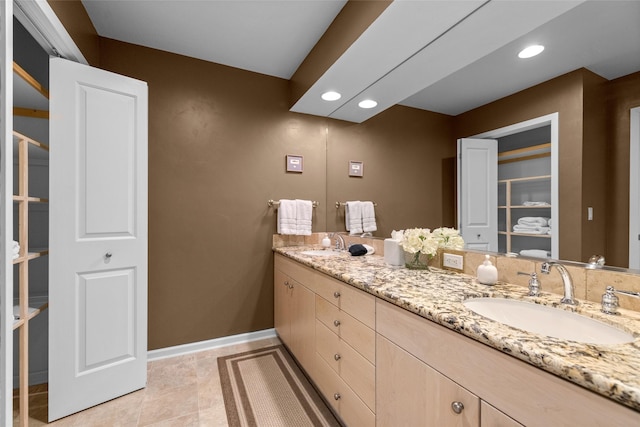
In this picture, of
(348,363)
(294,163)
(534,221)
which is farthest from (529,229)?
(294,163)

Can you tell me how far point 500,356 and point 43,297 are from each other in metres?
2.50

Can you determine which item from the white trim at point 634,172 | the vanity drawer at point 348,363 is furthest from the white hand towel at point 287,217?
the white trim at point 634,172

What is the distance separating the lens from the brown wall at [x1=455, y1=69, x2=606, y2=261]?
858mm

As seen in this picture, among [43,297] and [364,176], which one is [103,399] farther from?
[364,176]

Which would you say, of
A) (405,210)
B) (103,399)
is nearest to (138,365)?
(103,399)

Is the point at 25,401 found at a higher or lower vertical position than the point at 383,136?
lower

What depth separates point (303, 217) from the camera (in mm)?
2535

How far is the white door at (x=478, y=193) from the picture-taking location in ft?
3.85

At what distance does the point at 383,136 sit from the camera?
195cm

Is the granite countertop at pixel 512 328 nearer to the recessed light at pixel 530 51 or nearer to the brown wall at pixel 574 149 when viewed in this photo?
the brown wall at pixel 574 149

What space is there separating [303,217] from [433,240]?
1.36 meters

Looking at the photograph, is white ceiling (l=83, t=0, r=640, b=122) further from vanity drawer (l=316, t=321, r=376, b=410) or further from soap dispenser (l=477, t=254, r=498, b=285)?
vanity drawer (l=316, t=321, r=376, b=410)

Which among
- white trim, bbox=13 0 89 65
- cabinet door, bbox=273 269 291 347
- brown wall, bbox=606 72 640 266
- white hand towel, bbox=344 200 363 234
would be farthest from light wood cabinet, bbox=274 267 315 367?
white trim, bbox=13 0 89 65

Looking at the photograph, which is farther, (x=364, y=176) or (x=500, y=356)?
(x=364, y=176)
